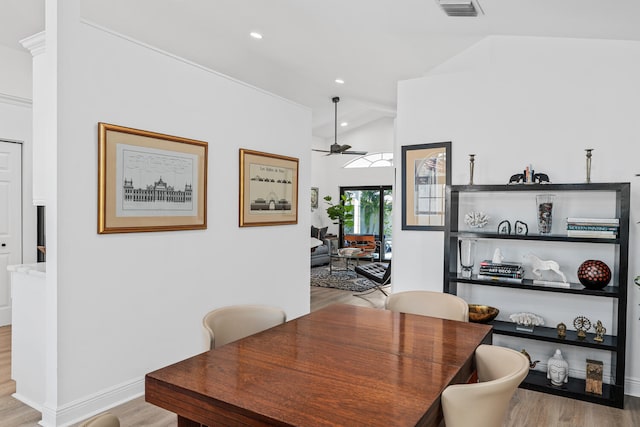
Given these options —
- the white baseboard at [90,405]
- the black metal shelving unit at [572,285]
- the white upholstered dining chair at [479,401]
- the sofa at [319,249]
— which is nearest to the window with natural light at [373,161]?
the sofa at [319,249]

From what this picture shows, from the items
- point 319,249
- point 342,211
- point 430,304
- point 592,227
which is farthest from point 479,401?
point 342,211

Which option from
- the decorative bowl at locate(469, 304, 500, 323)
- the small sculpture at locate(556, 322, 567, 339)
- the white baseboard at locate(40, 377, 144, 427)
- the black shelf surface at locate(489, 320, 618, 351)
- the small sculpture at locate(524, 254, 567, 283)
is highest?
the small sculpture at locate(524, 254, 567, 283)

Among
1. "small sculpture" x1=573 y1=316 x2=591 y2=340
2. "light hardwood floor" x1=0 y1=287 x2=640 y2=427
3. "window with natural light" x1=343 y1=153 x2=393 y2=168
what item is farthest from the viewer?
"window with natural light" x1=343 y1=153 x2=393 y2=168

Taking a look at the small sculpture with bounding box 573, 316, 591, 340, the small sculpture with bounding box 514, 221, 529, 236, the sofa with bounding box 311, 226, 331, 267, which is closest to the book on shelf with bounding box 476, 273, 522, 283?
the small sculpture with bounding box 514, 221, 529, 236

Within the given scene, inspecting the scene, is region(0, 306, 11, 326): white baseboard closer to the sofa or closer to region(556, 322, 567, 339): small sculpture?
the sofa

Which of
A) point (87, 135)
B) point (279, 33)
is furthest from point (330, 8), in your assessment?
point (87, 135)

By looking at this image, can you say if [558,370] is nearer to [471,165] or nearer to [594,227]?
[594,227]

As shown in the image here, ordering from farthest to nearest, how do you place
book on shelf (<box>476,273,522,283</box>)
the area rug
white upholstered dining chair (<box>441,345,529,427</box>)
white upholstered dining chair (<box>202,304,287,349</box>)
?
the area rug, book on shelf (<box>476,273,522,283</box>), white upholstered dining chair (<box>202,304,287,349</box>), white upholstered dining chair (<box>441,345,529,427</box>)

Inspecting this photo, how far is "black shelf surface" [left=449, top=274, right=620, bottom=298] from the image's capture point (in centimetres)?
287

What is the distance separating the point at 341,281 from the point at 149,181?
4913 mm

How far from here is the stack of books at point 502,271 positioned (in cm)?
322

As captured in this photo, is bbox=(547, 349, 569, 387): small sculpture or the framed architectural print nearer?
bbox=(547, 349, 569, 387): small sculpture

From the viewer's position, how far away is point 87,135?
8.46ft

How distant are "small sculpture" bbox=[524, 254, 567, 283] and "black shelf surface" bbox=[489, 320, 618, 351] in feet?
1.31
